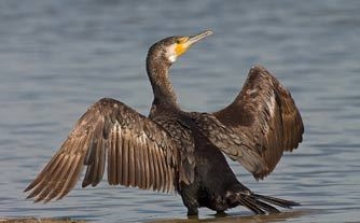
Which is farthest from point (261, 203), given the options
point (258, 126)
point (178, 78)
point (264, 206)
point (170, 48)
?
point (178, 78)

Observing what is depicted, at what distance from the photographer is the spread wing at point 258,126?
11.7m

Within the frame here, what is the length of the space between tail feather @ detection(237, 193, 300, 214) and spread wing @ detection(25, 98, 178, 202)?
65 cm

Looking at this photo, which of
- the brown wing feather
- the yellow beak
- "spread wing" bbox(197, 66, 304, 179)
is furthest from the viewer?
the yellow beak

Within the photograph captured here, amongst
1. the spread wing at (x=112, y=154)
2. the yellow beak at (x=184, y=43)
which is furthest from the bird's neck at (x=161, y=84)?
the spread wing at (x=112, y=154)

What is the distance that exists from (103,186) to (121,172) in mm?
2015

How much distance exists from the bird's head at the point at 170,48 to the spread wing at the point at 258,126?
2.29 ft

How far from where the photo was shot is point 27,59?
65.3ft

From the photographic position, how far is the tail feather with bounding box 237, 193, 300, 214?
11.2 m

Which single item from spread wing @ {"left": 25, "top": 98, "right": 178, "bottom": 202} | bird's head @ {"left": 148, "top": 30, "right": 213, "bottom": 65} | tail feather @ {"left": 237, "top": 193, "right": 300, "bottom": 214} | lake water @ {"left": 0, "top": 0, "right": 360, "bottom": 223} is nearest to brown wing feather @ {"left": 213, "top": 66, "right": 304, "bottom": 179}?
lake water @ {"left": 0, "top": 0, "right": 360, "bottom": 223}

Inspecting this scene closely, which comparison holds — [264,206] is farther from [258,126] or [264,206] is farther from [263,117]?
[263,117]

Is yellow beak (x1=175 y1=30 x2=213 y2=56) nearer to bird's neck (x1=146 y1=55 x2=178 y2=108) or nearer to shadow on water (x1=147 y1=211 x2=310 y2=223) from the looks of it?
bird's neck (x1=146 y1=55 x2=178 y2=108)

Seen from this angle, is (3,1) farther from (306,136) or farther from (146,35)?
(306,136)

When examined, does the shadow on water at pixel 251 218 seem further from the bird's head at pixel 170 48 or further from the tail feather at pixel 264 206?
the bird's head at pixel 170 48

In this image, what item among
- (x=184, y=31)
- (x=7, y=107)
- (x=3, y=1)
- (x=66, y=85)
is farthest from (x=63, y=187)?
(x=3, y=1)
